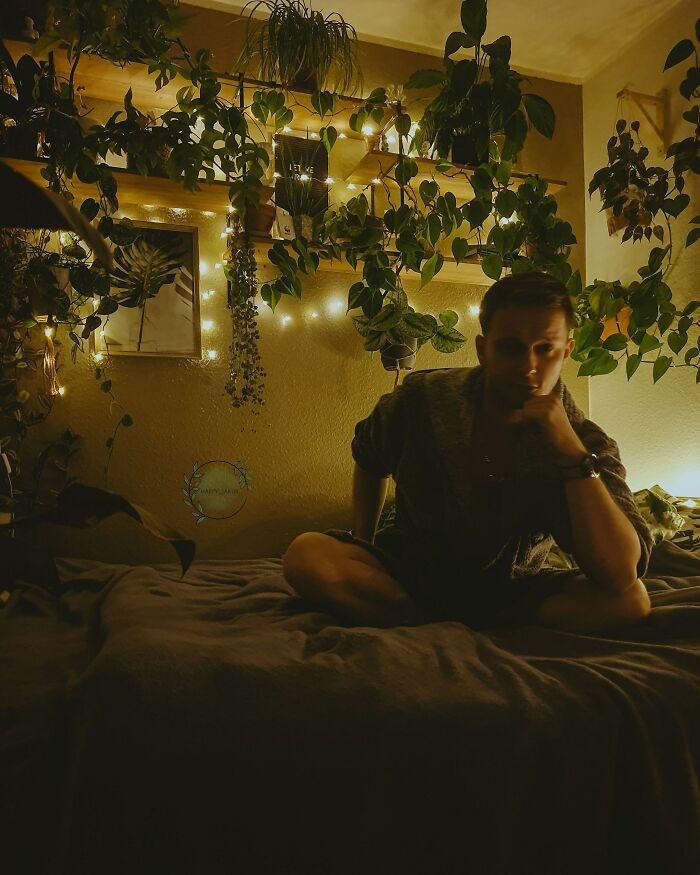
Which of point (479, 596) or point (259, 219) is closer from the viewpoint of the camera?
point (479, 596)

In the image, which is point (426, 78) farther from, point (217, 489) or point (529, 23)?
point (217, 489)

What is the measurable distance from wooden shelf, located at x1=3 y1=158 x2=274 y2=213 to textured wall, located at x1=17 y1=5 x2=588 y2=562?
126 mm

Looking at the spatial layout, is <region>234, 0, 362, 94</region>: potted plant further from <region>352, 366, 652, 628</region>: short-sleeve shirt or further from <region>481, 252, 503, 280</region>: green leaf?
<region>352, 366, 652, 628</region>: short-sleeve shirt

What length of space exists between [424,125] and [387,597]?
158 cm

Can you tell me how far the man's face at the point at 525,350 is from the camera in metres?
1.29

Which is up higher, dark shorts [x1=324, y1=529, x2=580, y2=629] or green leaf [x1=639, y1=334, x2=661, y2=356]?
green leaf [x1=639, y1=334, x2=661, y2=356]

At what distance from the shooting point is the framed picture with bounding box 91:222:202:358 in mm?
2129

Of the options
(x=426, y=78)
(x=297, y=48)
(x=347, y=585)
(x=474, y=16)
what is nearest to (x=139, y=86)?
(x=297, y=48)

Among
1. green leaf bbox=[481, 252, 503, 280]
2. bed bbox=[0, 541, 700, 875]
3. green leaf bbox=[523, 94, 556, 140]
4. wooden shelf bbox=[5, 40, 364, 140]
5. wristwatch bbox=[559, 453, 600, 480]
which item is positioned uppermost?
wooden shelf bbox=[5, 40, 364, 140]

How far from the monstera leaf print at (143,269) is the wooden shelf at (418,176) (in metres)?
0.73

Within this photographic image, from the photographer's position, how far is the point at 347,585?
120cm

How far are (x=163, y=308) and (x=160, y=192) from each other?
390 mm

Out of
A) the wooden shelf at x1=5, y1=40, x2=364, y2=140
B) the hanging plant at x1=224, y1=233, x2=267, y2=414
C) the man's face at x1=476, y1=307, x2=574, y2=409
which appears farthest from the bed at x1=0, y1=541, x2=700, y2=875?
the wooden shelf at x1=5, y1=40, x2=364, y2=140

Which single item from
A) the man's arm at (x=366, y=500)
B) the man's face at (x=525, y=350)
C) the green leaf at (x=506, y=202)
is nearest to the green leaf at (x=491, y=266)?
the green leaf at (x=506, y=202)
